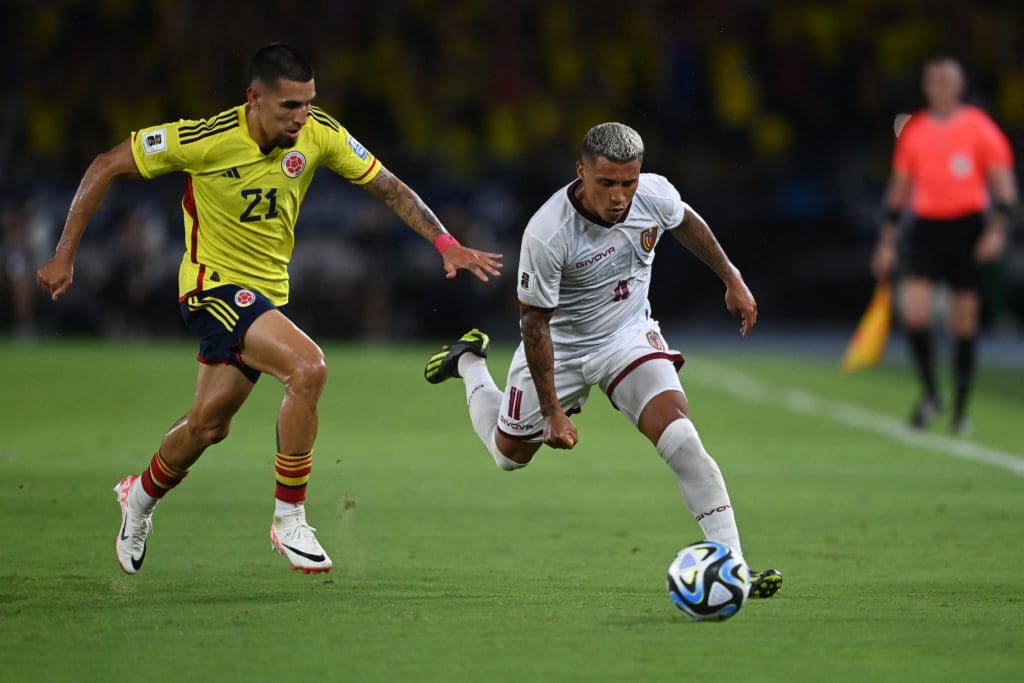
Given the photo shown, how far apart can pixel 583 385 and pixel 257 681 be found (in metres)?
2.64

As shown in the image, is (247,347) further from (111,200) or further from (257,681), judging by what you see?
(111,200)

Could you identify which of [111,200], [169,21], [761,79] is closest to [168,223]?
[111,200]

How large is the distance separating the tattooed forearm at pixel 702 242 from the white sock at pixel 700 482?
954mm

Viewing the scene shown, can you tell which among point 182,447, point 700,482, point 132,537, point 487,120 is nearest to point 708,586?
point 700,482

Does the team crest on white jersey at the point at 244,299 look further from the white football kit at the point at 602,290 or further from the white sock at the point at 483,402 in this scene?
the white sock at the point at 483,402

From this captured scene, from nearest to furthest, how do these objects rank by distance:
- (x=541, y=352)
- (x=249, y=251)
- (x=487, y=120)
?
1. (x=541, y=352)
2. (x=249, y=251)
3. (x=487, y=120)

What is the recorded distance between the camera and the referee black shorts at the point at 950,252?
41.3ft

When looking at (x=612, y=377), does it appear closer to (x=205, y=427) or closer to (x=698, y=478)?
(x=698, y=478)

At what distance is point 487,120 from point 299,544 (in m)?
18.4

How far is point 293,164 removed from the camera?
275 inches

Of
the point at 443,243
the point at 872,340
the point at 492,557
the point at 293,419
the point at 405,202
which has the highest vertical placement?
the point at 405,202

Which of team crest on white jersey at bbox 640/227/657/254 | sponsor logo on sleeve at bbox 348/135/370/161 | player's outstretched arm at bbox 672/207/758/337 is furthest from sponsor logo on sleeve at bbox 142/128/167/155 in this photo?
player's outstretched arm at bbox 672/207/758/337

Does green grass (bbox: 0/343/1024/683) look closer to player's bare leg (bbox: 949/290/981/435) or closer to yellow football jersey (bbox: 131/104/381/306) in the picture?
player's bare leg (bbox: 949/290/981/435)

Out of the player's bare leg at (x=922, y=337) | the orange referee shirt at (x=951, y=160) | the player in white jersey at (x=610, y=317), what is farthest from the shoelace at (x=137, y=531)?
the orange referee shirt at (x=951, y=160)
